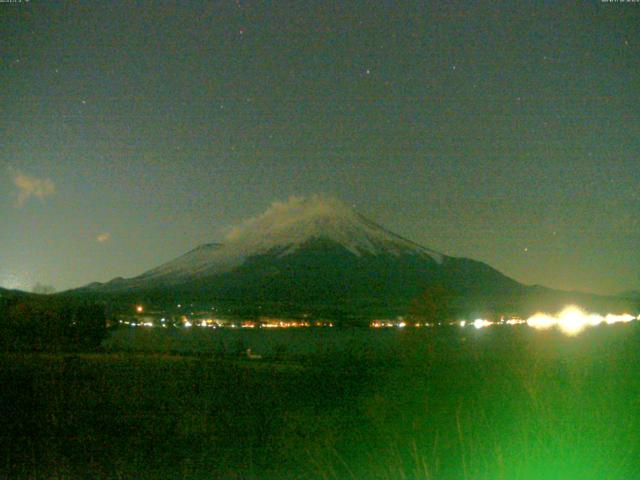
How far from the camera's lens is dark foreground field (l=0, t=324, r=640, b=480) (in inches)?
284

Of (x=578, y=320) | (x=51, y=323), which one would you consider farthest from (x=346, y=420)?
(x=51, y=323)

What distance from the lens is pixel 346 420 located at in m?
12.0

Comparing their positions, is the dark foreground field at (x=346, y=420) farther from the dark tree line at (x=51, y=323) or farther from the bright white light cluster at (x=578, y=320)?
the dark tree line at (x=51, y=323)

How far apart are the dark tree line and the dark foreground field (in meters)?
21.4

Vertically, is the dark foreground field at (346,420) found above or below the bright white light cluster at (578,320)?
below

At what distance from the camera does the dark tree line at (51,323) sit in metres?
38.1

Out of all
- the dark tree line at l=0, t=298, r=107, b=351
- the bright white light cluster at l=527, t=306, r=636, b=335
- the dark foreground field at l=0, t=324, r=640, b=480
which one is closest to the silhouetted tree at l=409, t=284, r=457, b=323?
the bright white light cluster at l=527, t=306, r=636, b=335

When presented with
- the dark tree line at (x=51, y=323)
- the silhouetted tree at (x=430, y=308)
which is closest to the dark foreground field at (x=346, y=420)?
the silhouetted tree at (x=430, y=308)

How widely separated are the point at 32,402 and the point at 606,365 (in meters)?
9.16

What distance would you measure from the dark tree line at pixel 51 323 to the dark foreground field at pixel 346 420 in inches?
844

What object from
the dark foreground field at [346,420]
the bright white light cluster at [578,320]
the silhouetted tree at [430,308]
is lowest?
the dark foreground field at [346,420]

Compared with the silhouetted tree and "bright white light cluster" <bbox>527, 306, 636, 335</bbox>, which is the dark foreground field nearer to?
the silhouetted tree

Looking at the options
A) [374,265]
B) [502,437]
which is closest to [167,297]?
[374,265]

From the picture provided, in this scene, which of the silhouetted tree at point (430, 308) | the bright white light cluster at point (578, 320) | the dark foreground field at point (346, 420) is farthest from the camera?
the bright white light cluster at point (578, 320)
